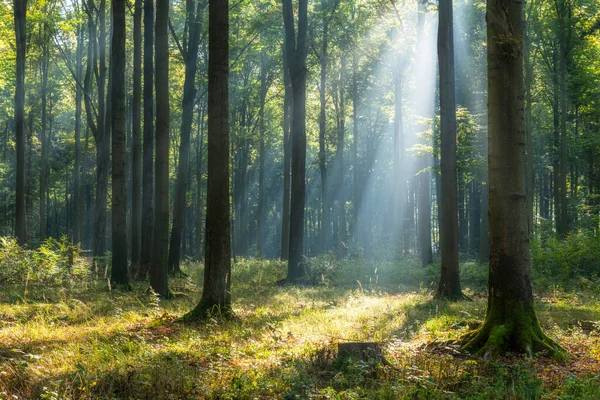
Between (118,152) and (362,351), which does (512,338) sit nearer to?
(362,351)

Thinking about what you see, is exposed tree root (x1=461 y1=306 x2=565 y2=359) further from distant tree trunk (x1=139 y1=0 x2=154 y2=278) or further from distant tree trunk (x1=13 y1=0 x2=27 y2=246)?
distant tree trunk (x1=13 y1=0 x2=27 y2=246)

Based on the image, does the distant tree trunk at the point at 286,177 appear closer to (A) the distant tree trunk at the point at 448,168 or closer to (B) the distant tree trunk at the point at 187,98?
(B) the distant tree trunk at the point at 187,98

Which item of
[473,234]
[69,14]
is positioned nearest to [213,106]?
[69,14]

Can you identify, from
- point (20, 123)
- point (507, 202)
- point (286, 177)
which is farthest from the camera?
point (286, 177)

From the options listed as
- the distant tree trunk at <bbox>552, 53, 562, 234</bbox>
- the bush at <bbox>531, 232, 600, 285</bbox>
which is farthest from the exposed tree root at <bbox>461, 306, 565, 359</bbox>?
the distant tree trunk at <bbox>552, 53, 562, 234</bbox>

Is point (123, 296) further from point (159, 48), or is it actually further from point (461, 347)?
point (461, 347)

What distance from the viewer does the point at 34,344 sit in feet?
22.4

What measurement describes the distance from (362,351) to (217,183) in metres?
4.32

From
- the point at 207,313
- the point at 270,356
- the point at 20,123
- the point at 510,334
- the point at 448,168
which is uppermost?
the point at 20,123

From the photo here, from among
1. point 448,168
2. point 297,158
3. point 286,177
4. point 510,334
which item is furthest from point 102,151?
point 510,334

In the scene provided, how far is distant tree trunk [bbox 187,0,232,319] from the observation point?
29.8ft

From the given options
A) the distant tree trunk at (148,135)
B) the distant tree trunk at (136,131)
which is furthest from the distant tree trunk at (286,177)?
the distant tree trunk at (148,135)

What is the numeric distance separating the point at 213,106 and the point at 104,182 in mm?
13575

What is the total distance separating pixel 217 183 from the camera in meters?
9.16
